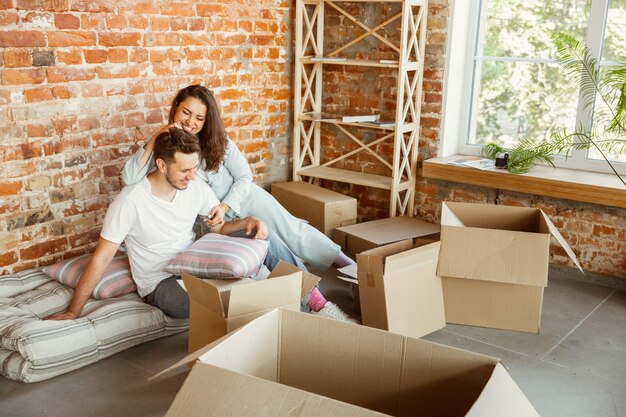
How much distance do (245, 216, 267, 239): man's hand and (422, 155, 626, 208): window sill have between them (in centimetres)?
161

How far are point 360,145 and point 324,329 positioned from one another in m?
3.41

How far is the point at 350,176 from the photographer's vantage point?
199 inches

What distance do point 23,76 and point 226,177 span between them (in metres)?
1.29

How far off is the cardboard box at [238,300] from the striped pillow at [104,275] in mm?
858

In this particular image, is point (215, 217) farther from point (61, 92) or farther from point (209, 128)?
point (61, 92)

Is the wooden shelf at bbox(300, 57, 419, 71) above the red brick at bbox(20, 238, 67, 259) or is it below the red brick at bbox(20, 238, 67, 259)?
above

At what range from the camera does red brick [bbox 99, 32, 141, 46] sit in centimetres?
378

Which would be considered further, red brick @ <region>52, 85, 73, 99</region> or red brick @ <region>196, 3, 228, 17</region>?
red brick @ <region>196, 3, 228, 17</region>

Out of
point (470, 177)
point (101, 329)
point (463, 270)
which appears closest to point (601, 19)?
point (470, 177)

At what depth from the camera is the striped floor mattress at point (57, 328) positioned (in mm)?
2891

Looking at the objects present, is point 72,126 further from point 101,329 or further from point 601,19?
point 601,19

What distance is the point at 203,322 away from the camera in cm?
269

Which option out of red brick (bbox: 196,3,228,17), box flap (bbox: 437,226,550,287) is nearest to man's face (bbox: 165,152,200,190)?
box flap (bbox: 437,226,550,287)

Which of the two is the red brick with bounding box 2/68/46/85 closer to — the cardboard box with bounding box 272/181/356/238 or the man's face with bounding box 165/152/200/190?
the man's face with bounding box 165/152/200/190
